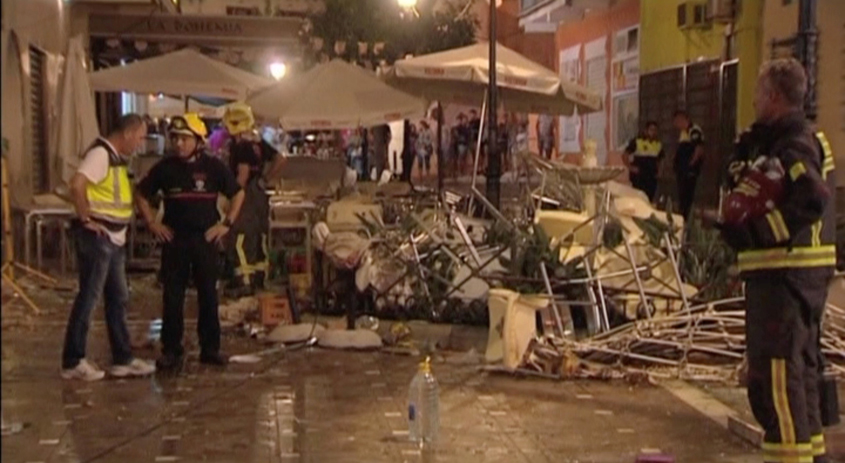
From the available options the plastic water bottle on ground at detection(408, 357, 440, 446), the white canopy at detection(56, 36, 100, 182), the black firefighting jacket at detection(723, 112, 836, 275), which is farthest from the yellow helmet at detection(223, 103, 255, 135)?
the black firefighting jacket at detection(723, 112, 836, 275)

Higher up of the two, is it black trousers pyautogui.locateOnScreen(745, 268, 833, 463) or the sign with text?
the sign with text

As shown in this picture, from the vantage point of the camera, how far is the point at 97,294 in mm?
8906

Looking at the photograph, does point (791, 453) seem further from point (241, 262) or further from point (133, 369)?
point (241, 262)

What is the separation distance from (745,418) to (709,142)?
11979 mm

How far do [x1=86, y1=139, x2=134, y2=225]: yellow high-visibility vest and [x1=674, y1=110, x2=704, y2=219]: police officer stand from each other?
10.2 m

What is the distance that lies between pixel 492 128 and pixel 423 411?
22.9 ft


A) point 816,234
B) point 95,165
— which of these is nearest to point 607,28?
point 95,165

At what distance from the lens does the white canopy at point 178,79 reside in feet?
55.9

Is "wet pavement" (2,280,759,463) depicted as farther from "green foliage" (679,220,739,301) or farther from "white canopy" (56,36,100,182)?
"white canopy" (56,36,100,182)

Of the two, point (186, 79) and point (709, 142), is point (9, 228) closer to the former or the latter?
point (186, 79)

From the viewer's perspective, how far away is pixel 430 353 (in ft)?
33.3

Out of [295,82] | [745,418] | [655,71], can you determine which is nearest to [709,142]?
[655,71]

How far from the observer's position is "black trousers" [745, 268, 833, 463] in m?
5.73

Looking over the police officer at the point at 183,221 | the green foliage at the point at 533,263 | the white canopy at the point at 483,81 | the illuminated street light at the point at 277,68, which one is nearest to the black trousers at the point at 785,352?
the green foliage at the point at 533,263
